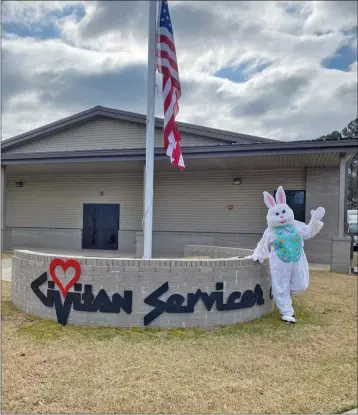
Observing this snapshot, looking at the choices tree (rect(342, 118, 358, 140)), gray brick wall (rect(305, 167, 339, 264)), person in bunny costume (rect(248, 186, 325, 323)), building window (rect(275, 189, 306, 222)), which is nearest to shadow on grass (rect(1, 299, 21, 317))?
person in bunny costume (rect(248, 186, 325, 323))

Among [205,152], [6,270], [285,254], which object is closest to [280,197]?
[285,254]

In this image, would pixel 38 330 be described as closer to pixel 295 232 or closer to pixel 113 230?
pixel 295 232

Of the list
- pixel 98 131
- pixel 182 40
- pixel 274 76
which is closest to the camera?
pixel 182 40

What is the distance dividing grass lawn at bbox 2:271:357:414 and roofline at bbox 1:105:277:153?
9.39 metres

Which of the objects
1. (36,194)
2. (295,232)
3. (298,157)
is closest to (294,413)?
(295,232)

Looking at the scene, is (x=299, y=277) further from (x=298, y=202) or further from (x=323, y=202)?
(x=298, y=202)

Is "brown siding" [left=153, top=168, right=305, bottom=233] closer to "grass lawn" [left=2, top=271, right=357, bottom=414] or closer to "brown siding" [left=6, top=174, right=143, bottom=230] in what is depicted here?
"brown siding" [left=6, top=174, right=143, bottom=230]

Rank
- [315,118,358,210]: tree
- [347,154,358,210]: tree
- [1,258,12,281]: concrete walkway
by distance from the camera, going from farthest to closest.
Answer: [347,154,358,210]: tree < [315,118,358,210]: tree < [1,258,12,281]: concrete walkway

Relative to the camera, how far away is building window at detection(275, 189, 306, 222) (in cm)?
1395

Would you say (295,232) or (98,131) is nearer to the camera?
(295,232)

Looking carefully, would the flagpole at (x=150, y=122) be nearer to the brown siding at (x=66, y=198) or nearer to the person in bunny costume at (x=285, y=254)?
the person in bunny costume at (x=285, y=254)

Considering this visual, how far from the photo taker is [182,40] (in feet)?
27.5

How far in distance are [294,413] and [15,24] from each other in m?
4.69

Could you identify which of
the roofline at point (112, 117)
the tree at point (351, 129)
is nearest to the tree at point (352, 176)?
the tree at point (351, 129)
